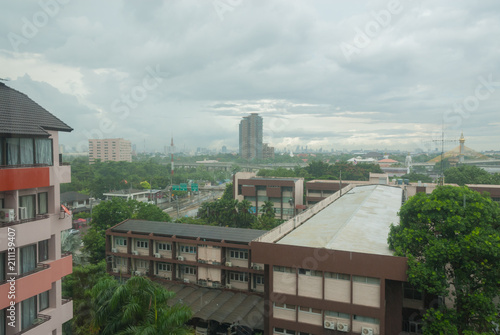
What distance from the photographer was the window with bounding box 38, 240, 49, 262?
7.98 metres

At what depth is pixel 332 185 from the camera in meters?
34.0

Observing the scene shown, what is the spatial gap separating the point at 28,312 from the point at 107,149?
10716cm

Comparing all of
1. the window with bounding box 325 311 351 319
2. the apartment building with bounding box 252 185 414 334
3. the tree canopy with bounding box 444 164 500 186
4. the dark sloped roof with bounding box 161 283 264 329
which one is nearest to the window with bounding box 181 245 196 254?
the dark sloped roof with bounding box 161 283 264 329

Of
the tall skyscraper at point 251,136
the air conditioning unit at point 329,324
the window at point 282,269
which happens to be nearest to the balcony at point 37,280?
the window at point 282,269

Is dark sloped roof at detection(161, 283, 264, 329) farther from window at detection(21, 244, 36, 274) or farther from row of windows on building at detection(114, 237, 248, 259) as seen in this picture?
window at detection(21, 244, 36, 274)

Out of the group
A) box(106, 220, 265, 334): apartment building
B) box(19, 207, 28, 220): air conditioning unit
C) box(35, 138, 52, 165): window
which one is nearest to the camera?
box(19, 207, 28, 220): air conditioning unit

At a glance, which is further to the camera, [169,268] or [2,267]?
[169,268]

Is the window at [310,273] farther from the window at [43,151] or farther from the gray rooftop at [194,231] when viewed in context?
the window at [43,151]

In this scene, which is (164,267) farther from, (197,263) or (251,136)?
(251,136)

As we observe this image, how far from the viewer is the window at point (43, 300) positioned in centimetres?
789

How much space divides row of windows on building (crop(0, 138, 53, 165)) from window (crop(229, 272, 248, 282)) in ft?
39.9

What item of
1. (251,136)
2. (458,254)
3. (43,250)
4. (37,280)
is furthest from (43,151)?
(251,136)

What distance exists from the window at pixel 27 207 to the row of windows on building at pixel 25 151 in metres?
0.82

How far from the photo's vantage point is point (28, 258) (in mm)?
7520
